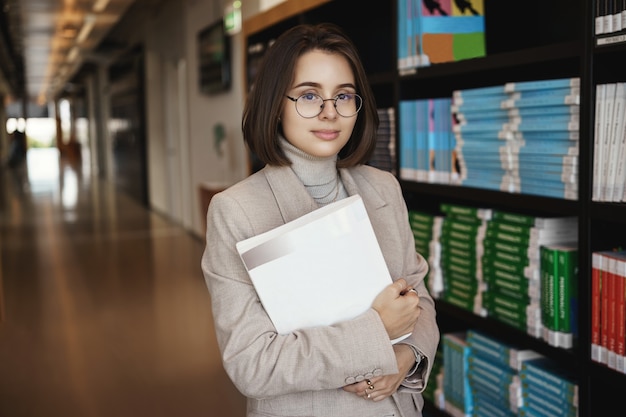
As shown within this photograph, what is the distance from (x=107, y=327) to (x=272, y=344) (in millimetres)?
4206

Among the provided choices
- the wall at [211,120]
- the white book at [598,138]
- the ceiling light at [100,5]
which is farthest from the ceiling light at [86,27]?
the white book at [598,138]

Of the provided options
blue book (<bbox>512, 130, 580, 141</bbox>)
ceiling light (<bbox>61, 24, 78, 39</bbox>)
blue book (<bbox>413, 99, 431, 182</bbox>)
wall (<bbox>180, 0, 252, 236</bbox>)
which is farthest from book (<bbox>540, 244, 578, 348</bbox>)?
ceiling light (<bbox>61, 24, 78, 39</bbox>)

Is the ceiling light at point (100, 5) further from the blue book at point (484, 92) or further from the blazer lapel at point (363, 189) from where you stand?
the blazer lapel at point (363, 189)

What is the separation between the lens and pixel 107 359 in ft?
14.7

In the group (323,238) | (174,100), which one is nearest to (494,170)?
(323,238)

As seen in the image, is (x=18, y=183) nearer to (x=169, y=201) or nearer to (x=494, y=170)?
(x=169, y=201)

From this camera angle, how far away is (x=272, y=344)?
4.30 feet

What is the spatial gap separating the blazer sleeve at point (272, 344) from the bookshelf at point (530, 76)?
0.97m

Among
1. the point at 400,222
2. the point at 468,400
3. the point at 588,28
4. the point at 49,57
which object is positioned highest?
the point at 49,57

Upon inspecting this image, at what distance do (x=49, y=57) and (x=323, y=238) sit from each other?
18.8 m

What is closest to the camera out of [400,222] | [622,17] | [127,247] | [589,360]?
[400,222]

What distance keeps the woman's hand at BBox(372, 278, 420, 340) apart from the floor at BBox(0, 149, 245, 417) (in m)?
2.42

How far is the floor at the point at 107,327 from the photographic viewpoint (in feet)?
12.5

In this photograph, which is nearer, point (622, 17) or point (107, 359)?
point (622, 17)
